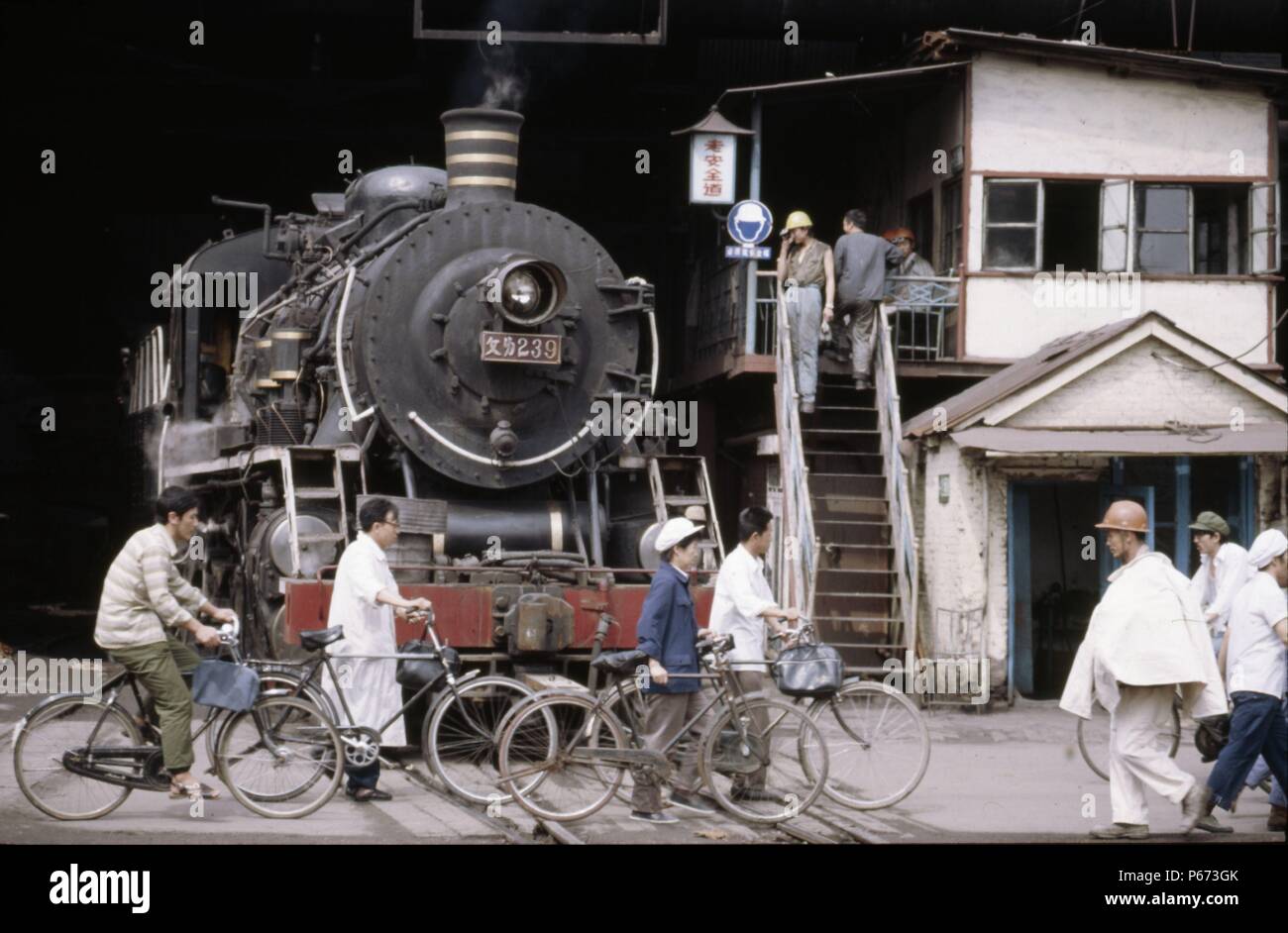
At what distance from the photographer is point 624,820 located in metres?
9.36

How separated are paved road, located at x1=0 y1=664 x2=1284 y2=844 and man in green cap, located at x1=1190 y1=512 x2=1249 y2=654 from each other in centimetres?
119

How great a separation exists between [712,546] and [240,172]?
13.5 m

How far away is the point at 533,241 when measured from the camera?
39.2 ft

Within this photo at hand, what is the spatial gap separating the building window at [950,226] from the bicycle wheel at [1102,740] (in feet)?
17.3

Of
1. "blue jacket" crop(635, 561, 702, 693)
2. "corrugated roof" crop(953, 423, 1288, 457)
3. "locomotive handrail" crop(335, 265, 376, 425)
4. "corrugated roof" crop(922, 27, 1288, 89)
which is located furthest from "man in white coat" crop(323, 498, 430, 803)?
"corrugated roof" crop(922, 27, 1288, 89)

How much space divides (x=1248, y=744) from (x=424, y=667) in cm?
441

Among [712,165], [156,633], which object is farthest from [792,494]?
[156,633]

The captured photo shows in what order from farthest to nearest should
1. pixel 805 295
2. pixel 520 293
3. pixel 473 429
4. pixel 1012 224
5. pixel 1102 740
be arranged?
pixel 1012 224, pixel 805 295, pixel 1102 740, pixel 473 429, pixel 520 293

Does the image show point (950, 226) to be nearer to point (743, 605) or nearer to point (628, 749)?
point (743, 605)

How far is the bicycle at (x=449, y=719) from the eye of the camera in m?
9.45

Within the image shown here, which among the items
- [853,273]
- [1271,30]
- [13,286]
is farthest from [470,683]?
[13,286]

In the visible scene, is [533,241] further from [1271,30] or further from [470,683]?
[1271,30]

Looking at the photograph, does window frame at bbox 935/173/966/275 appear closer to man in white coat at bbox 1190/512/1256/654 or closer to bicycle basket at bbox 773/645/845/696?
man in white coat at bbox 1190/512/1256/654

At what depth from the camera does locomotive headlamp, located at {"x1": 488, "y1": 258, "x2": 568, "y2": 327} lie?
11242 millimetres
